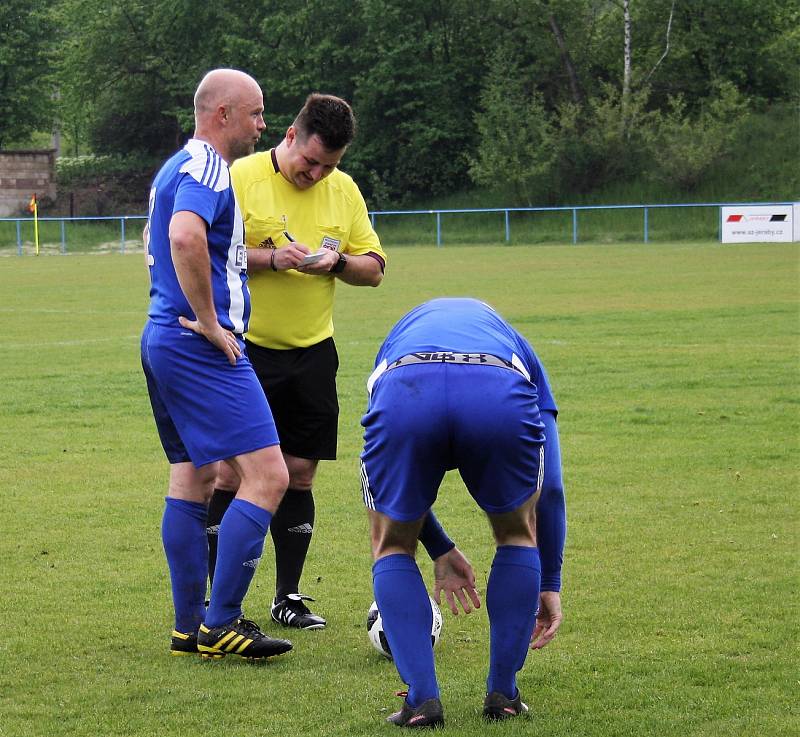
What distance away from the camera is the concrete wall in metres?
54.7

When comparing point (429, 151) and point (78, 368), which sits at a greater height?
point (429, 151)

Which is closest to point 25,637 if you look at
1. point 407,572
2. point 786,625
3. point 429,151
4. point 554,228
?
point 407,572

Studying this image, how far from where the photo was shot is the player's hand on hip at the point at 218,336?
4555 mm

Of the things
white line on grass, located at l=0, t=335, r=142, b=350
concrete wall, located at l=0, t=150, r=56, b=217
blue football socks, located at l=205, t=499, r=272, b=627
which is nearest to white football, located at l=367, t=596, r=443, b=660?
blue football socks, located at l=205, t=499, r=272, b=627

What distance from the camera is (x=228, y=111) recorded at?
4719 mm

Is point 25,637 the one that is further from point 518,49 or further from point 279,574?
point 518,49

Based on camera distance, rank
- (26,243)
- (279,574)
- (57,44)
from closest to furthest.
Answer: (279,574) < (26,243) < (57,44)

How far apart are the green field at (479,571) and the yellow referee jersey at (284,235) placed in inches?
48.5

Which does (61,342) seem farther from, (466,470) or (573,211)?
(573,211)

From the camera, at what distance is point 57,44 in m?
65.2

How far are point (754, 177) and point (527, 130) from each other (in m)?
9.54

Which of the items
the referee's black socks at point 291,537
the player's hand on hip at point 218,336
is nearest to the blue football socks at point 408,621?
the player's hand on hip at point 218,336

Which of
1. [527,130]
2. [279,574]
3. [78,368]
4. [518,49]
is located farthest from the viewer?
[518,49]

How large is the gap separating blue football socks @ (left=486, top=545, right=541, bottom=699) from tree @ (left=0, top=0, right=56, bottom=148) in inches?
2456
